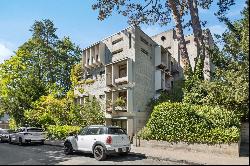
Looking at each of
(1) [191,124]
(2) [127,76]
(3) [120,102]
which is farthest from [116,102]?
(1) [191,124]

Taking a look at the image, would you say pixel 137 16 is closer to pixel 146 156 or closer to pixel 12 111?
pixel 146 156

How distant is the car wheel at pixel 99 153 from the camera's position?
17091 millimetres

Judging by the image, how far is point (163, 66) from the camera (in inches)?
1399

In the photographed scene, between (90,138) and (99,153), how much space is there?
1.21 metres

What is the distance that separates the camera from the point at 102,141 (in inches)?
682

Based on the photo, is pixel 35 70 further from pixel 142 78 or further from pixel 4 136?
pixel 142 78

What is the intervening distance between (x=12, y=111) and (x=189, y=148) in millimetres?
29937

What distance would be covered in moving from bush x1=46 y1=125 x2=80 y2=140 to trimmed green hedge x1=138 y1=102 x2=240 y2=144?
10.2 meters

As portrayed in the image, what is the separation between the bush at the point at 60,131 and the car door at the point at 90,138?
11.6 metres

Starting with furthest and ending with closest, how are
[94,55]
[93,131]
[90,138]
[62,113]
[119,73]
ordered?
[94,55]
[62,113]
[119,73]
[93,131]
[90,138]

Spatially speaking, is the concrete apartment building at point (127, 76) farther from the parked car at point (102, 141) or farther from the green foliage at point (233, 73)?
the parked car at point (102, 141)

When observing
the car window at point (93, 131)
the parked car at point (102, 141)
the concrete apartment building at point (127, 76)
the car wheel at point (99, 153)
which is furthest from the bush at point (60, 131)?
the car wheel at point (99, 153)

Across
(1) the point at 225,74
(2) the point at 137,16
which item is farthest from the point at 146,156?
(2) the point at 137,16

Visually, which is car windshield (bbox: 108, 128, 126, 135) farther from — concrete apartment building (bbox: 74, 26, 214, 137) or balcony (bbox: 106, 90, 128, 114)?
balcony (bbox: 106, 90, 128, 114)
